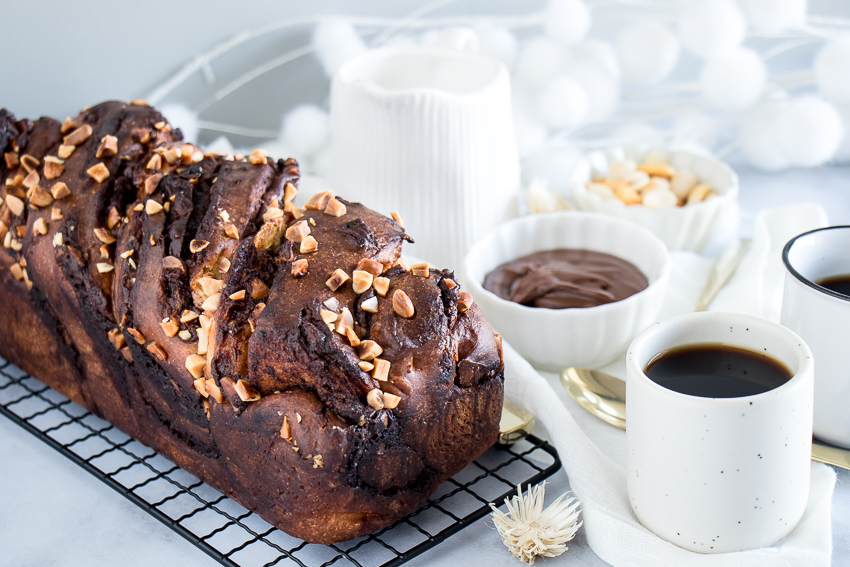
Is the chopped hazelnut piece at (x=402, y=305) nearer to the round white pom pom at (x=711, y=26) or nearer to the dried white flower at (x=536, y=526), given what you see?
the dried white flower at (x=536, y=526)

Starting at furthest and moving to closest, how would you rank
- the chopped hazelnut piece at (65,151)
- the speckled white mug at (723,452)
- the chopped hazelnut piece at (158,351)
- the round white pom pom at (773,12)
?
the round white pom pom at (773,12) → the chopped hazelnut piece at (65,151) → the chopped hazelnut piece at (158,351) → the speckled white mug at (723,452)

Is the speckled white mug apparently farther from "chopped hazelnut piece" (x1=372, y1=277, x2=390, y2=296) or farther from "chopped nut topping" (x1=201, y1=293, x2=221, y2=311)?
"chopped nut topping" (x1=201, y1=293, x2=221, y2=311)

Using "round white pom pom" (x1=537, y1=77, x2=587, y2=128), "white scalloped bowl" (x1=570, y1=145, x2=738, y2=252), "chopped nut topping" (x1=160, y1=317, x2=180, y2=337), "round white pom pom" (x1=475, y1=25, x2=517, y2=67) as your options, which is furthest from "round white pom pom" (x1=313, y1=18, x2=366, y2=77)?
"chopped nut topping" (x1=160, y1=317, x2=180, y2=337)

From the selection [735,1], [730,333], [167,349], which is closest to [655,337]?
[730,333]

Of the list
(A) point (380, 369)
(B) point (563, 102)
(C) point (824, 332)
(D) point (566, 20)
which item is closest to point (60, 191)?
(A) point (380, 369)

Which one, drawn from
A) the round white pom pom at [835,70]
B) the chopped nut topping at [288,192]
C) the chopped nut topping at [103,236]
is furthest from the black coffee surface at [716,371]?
the round white pom pom at [835,70]

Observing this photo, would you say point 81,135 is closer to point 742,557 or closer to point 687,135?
point 742,557
